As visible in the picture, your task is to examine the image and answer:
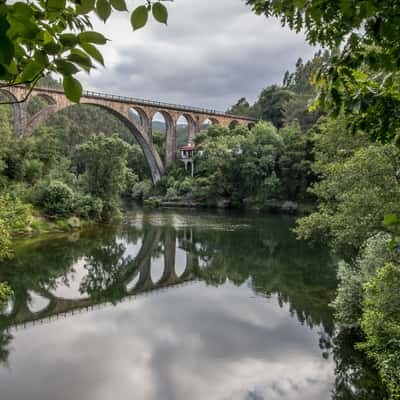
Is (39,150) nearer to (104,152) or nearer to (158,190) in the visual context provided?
(104,152)

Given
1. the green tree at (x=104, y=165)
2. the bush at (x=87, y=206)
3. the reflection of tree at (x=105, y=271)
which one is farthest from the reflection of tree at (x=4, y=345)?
the green tree at (x=104, y=165)

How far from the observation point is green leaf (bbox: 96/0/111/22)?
0.71m

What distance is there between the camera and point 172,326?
7.48 meters

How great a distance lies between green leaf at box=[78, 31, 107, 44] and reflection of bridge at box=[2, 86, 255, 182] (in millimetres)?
27307

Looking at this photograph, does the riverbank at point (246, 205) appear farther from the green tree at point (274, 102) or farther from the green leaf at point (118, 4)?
the green leaf at point (118, 4)

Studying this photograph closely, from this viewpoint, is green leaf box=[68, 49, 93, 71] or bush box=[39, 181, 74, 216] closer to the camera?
green leaf box=[68, 49, 93, 71]

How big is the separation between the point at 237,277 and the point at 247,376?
5311 millimetres

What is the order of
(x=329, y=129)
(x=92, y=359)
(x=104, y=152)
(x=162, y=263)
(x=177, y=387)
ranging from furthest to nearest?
(x=104, y=152), (x=162, y=263), (x=329, y=129), (x=92, y=359), (x=177, y=387)

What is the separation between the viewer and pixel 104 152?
19.1 metres

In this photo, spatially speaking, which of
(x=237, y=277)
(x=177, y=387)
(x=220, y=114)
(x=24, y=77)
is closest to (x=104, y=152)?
(x=237, y=277)

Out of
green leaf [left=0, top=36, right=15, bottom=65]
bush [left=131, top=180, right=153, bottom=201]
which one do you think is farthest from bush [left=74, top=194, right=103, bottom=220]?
green leaf [left=0, top=36, right=15, bottom=65]

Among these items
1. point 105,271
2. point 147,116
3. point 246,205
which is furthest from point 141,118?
point 105,271

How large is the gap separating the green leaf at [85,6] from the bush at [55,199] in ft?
58.0

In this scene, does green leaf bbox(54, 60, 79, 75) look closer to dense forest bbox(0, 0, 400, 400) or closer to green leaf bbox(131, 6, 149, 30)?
dense forest bbox(0, 0, 400, 400)
